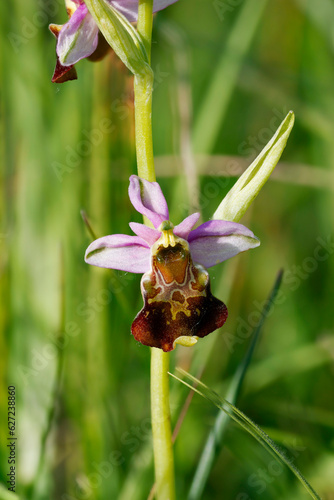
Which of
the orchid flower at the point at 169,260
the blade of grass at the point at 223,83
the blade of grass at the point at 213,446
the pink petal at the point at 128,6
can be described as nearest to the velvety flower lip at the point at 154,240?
the orchid flower at the point at 169,260

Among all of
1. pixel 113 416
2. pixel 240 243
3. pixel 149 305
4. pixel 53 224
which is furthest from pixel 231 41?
pixel 113 416

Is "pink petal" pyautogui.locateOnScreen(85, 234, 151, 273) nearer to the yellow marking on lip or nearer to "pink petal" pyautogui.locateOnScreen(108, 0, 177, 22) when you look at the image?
the yellow marking on lip

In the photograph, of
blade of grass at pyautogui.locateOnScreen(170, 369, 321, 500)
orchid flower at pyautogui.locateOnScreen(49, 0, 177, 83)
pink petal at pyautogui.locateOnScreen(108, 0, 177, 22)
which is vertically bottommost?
blade of grass at pyautogui.locateOnScreen(170, 369, 321, 500)

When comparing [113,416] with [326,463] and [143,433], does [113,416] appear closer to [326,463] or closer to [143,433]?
[143,433]

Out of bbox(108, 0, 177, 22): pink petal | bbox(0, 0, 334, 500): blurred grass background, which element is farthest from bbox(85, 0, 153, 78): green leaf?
bbox(0, 0, 334, 500): blurred grass background

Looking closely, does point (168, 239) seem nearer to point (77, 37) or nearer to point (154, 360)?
point (154, 360)

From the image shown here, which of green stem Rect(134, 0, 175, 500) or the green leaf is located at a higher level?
the green leaf

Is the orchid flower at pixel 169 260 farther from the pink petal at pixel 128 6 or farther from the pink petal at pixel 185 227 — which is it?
the pink petal at pixel 128 6
